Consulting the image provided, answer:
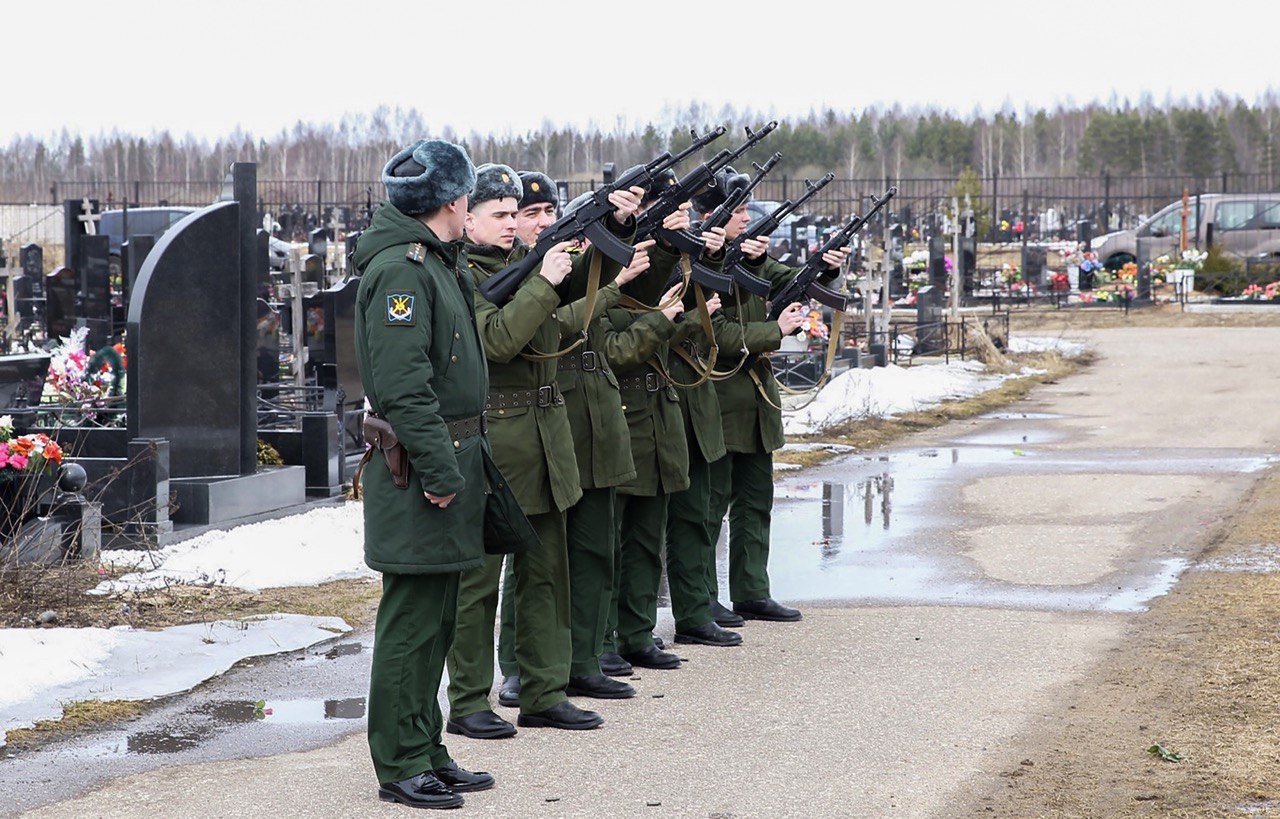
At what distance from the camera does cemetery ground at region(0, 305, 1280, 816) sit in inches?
196

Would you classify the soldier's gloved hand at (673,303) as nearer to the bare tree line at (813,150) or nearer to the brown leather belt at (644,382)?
the brown leather belt at (644,382)

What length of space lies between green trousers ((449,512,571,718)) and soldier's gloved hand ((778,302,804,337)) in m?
2.31

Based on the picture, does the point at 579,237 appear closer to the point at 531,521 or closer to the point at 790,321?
the point at 531,521

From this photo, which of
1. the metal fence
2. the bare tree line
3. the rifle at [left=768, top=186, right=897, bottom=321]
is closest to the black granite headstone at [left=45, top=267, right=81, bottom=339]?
the rifle at [left=768, top=186, right=897, bottom=321]

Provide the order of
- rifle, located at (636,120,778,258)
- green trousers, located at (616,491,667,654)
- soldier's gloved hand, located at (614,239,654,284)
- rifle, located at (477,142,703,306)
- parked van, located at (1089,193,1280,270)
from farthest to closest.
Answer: parked van, located at (1089,193,1280,270) → green trousers, located at (616,491,667,654) → rifle, located at (636,120,778,258) → soldier's gloved hand, located at (614,239,654,284) → rifle, located at (477,142,703,306)

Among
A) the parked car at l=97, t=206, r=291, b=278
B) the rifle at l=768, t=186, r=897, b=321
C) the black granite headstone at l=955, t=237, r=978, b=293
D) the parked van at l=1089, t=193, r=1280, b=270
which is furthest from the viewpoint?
the parked van at l=1089, t=193, r=1280, b=270

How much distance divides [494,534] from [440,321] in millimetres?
666

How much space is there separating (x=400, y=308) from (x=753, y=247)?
3323 mm

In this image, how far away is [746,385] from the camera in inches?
303

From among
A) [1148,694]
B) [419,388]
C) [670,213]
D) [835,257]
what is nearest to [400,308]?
[419,388]

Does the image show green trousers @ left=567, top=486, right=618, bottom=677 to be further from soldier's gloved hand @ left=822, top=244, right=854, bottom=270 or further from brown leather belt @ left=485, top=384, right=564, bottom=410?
soldier's gloved hand @ left=822, top=244, right=854, bottom=270

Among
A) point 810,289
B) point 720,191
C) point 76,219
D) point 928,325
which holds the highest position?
point 76,219

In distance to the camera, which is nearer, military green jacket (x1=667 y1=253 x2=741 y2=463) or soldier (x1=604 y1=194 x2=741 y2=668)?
soldier (x1=604 y1=194 x2=741 y2=668)

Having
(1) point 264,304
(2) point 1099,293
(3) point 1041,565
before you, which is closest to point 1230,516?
(3) point 1041,565
